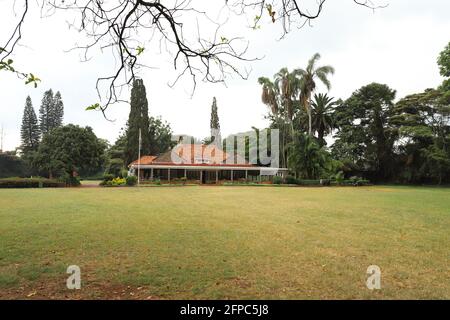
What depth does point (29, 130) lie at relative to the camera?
51.0 metres

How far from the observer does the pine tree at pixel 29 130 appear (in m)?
50.6

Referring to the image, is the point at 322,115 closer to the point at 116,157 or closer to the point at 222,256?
the point at 116,157

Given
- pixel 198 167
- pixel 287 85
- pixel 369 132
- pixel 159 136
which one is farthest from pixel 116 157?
pixel 369 132

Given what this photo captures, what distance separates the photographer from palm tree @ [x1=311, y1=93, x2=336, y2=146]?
4117cm

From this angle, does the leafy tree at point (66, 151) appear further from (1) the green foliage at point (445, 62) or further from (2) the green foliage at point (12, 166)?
(1) the green foliage at point (445, 62)

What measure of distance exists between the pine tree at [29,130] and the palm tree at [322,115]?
42573 mm

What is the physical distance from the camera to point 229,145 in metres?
46.5

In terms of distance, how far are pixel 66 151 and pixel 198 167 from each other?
13.1 metres

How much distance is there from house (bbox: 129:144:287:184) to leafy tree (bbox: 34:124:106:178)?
5.45m

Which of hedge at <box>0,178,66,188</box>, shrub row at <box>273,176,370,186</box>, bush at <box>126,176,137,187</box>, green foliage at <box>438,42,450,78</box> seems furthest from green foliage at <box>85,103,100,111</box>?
shrub row at <box>273,176,370,186</box>

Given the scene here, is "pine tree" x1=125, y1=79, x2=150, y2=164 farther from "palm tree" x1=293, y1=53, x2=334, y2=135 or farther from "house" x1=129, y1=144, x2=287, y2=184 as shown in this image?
"palm tree" x1=293, y1=53, x2=334, y2=135

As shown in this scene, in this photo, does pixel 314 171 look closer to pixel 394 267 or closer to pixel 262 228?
pixel 262 228

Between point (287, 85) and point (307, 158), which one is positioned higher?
point (287, 85)
